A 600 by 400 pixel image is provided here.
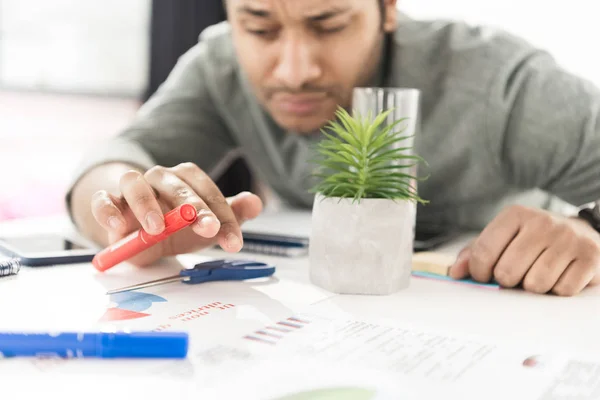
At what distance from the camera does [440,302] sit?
623 millimetres

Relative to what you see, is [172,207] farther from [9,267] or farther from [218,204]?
[9,267]

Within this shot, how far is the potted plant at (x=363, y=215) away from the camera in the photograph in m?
0.62

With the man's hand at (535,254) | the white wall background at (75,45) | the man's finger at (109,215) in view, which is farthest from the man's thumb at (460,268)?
the white wall background at (75,45)

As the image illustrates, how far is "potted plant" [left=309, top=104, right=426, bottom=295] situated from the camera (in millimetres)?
620

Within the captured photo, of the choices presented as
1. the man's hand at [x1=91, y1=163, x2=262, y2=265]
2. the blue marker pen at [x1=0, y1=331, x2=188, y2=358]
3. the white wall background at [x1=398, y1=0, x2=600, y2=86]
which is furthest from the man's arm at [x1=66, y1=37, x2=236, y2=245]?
the white wall background at [x1=398, y1=0, x2=600, y2=86]

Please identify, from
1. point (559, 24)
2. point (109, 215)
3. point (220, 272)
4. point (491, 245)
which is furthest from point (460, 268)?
point (559, 24)

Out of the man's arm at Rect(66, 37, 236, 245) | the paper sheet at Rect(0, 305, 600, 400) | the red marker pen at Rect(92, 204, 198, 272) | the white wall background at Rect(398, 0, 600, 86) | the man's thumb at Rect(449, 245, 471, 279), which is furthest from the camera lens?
the white wall background at Rect(398, 0, 600, 86)

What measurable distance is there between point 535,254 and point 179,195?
375 millimetres

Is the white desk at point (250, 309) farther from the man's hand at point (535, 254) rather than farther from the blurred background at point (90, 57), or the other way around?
the blurred background at point (90, 57)

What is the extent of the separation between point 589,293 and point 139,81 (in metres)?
1.85

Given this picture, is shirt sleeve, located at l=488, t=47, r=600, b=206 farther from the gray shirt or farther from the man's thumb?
the man's thumb

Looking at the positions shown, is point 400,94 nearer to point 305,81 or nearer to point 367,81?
point 305,81

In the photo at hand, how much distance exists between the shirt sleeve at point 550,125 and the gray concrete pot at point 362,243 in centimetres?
46

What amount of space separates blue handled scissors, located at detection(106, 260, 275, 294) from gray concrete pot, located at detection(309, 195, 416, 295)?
75 mm
